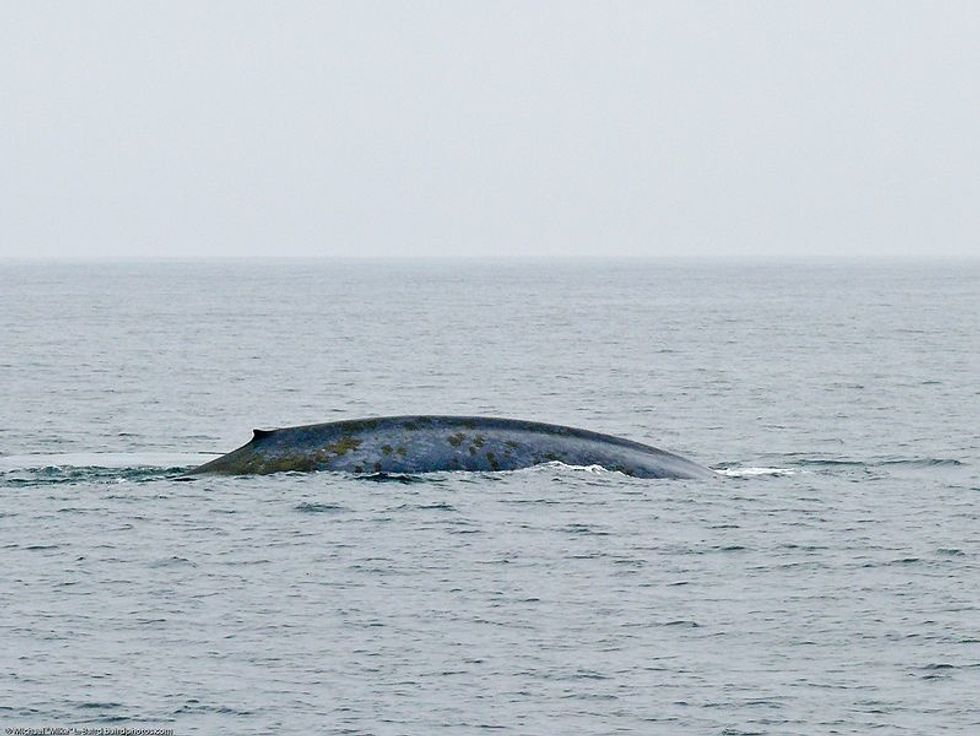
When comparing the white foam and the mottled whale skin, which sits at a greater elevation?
the mottled whale skin

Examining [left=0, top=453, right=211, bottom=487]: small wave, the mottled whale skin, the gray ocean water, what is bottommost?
the gray ocean water

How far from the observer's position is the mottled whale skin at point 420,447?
1088 inches

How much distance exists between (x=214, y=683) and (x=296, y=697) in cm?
95

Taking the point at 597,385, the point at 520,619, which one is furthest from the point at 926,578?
the point at 597,385

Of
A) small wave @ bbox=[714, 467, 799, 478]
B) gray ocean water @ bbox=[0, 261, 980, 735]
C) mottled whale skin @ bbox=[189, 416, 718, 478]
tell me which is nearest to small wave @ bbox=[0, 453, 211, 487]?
gray ocean water @ bbox=[0, 261, 980, 735]

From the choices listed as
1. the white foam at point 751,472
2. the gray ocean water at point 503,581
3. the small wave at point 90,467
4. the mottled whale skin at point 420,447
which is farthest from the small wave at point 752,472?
the small wave at point 90,467

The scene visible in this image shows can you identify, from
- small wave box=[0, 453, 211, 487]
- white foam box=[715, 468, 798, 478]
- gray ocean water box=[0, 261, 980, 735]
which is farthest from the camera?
white foam box=[715, 468, 798, 478]

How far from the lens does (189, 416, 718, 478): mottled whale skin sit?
2764 cm

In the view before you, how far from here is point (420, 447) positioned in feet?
91.5

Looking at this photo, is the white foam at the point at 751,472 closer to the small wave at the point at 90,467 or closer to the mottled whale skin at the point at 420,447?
the mottled whale skin at the point at 420,447

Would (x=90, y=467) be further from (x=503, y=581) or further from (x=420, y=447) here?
(x=503, y=581)

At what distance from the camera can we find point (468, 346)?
8288 cm

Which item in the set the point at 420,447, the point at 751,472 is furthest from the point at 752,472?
the point at 420,447

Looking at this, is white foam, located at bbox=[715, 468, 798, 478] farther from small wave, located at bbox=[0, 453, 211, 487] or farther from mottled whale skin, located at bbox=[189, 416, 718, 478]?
small wave, located at bbox=[0, 453, 211, 487]
